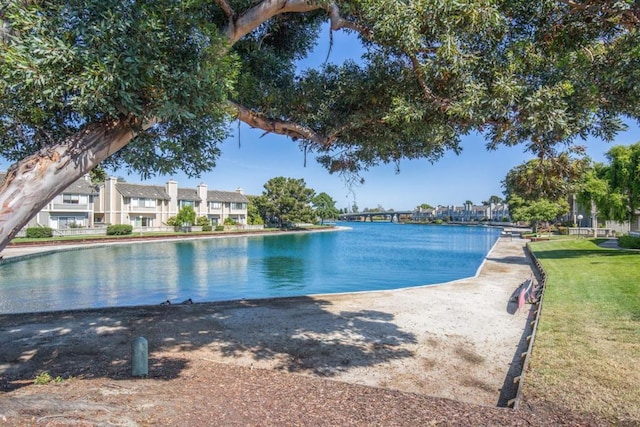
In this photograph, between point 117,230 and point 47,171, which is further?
point 117,230

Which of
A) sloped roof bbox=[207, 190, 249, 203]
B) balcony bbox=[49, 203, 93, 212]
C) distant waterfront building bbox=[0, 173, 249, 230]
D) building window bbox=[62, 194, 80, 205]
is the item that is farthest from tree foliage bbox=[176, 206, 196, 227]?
building window bbox=[62, 194, 80, 205]

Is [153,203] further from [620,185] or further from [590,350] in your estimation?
[590,350]

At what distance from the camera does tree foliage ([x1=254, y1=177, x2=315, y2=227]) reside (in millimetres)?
71438

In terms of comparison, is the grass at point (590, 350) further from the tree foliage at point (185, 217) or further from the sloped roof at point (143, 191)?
the sloped roof at point (143, 191)

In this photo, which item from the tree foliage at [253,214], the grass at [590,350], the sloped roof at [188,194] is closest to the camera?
the grass at [590,350]

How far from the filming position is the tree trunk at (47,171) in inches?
139

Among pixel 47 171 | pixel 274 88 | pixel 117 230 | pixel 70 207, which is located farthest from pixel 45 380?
pixel 70 207

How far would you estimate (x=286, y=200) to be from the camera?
70062 millimetres

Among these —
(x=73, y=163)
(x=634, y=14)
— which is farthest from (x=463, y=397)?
(x=73, y=163)

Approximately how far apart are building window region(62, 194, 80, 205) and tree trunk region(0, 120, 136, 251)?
5637 centimetres

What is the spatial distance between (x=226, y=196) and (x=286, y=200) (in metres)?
11.3

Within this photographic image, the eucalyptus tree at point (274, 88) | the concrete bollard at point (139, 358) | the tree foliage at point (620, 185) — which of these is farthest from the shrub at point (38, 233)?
the tree foliage at point (620, 185)

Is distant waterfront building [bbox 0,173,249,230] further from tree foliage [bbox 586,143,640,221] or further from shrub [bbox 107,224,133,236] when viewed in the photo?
tree foliage [bbox 586,143,640,221]

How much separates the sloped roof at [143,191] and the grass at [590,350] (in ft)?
188
